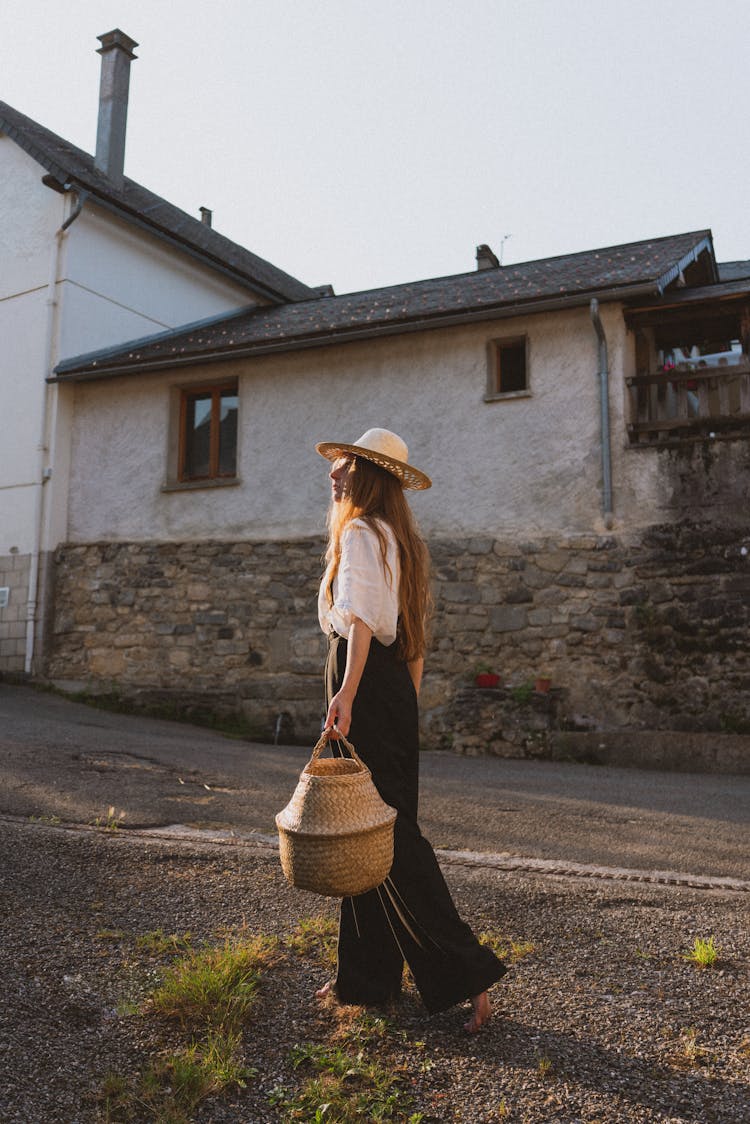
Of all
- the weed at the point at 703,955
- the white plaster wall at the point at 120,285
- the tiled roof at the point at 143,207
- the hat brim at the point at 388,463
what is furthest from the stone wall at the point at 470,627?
the hat brim at the point at 388,463

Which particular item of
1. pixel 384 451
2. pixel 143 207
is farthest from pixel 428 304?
pixel 384 451

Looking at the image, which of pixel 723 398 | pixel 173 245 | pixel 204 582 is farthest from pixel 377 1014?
pixel 173 245

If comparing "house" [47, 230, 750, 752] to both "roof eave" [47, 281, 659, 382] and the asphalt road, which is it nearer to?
"roof eave" [47, 281, 659, 382]

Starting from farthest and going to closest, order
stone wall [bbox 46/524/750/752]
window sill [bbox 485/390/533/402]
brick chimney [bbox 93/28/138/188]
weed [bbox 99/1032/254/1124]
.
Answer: brick chimney [bbox 93/28/138/188] → window sill [bbox 485/390/533/402] → stone wall [bbox 46/524/750/752] → weed [bbox 99/1032/254/1124]

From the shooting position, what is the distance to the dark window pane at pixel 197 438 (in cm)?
1256

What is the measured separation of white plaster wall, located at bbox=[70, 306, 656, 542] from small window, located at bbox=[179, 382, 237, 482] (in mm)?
276

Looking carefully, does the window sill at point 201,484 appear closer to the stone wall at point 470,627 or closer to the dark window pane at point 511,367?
the stone wall at point 470,627

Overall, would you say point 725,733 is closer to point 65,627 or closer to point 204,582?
point 204,582

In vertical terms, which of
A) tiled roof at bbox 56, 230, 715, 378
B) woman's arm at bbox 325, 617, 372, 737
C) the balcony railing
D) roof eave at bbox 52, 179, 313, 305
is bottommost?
woman's arm at bbox 325, 617, 372, 737

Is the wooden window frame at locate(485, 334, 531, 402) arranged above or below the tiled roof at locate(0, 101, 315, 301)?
below

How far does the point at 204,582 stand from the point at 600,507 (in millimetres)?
4950

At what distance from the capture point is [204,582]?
469 inches

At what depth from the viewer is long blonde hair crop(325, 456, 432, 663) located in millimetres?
2941

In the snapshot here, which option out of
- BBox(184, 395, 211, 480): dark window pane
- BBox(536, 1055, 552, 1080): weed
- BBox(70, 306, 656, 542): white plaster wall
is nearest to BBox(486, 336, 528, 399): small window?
BBox(70, 306, 656, 542): white plaster wall
